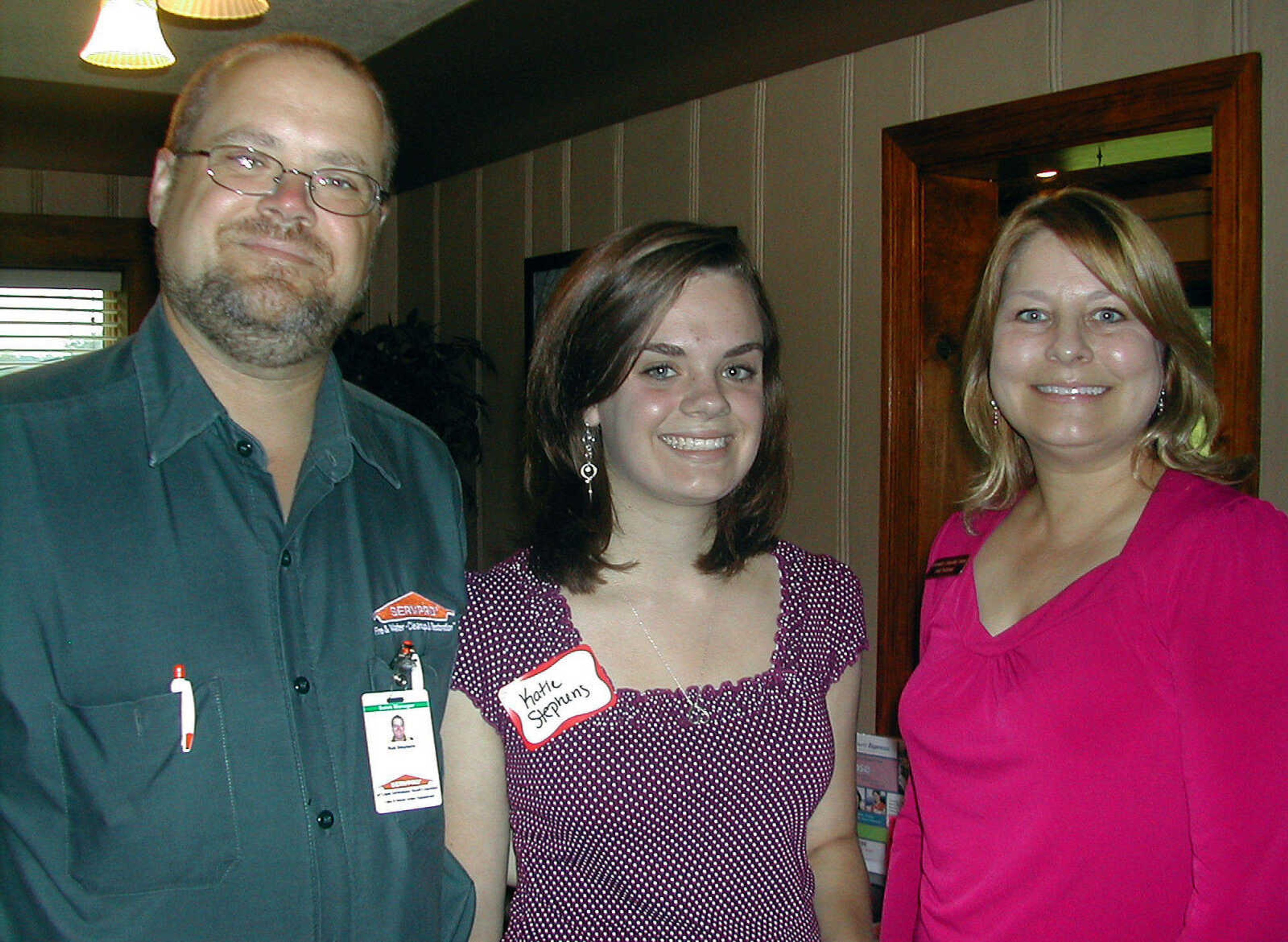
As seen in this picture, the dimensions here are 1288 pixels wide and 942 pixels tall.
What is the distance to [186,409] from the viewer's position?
139 cm

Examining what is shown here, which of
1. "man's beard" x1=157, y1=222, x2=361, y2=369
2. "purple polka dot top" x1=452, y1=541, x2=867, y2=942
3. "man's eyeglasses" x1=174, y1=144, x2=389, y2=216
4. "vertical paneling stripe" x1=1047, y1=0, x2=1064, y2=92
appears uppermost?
"vertical paneling stripe" x1=1047, y1=0, x2=1064, y2=92

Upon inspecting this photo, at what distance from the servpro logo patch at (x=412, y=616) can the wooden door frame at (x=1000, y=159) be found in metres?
1.51

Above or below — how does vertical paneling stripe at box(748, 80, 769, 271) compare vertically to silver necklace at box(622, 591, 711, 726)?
above

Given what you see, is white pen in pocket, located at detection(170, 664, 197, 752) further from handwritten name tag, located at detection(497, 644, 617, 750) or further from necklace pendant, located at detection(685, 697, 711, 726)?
necklace pendant, located at detection(685, 697, 711, 726)

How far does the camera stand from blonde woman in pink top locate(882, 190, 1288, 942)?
51.6 inches

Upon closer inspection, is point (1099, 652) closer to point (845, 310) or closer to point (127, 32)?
point (845, 310)

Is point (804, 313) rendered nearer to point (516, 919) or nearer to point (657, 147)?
point (657, 147)

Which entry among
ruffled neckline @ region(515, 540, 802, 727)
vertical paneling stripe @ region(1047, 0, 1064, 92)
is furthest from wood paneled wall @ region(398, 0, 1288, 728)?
ruffled neckline @ region(515, 540, 802, 727)

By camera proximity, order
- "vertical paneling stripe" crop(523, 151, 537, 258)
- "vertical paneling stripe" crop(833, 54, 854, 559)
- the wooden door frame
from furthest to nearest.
Result: "vertical paneling stripe" crop(523, 151, 537, 258) → "vertical paneling stripe" crop(833, 54, 854, 559) → the wooden door frame

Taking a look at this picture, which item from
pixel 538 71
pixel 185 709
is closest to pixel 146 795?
pixel 185 709

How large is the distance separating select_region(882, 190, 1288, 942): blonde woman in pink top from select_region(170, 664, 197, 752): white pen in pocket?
1.01 meters

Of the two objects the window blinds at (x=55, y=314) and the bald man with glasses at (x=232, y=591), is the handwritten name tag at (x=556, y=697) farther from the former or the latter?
the window blinds at (x=55, y=314)

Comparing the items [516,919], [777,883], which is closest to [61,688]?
[516,919]

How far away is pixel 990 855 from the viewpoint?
1532 mm
